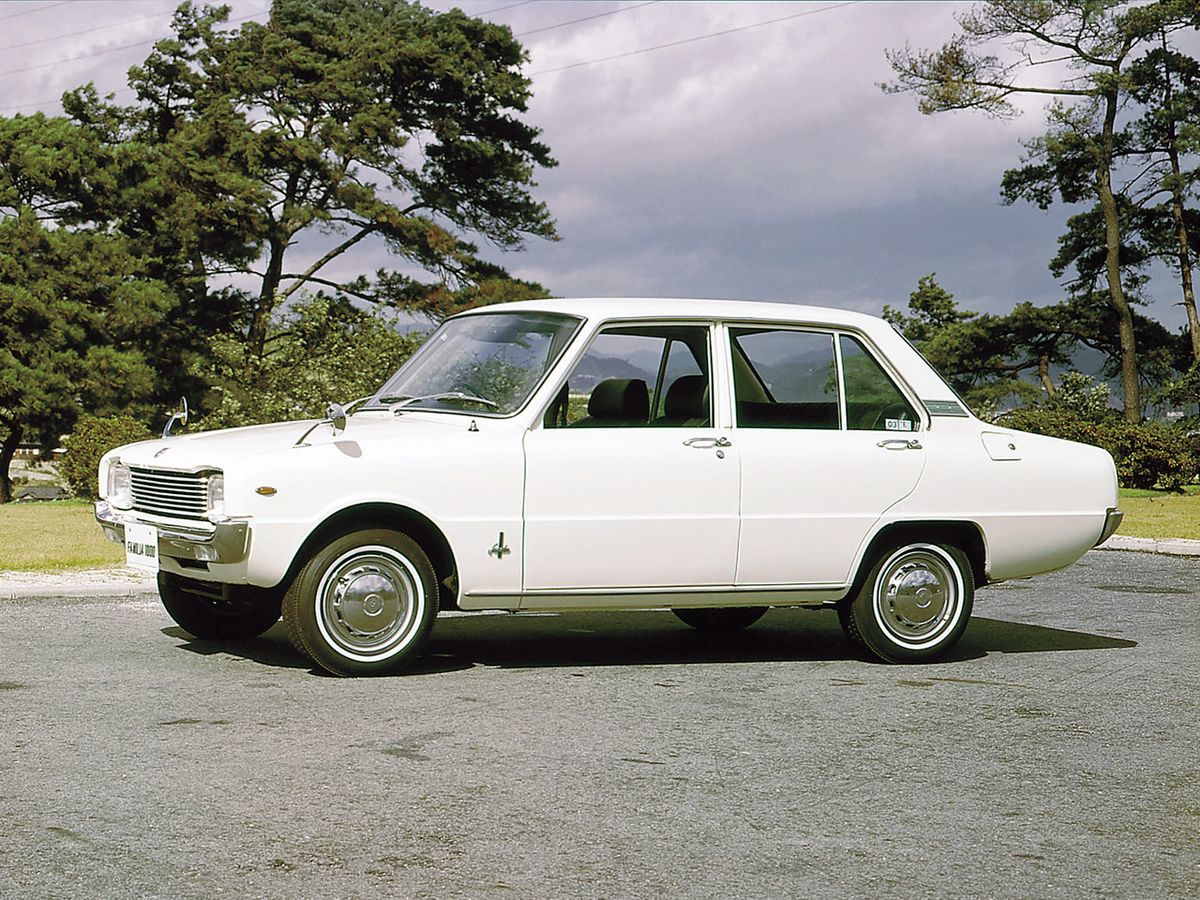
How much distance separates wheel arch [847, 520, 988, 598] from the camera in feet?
27.8

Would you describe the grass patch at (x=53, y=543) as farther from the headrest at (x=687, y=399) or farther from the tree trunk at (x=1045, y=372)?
the tree trunk at (x=1045, y=372)

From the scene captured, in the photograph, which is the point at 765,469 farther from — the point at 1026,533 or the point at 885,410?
the point at 1026,533

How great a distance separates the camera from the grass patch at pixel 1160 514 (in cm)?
1861

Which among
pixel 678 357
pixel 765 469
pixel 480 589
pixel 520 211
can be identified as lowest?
pixel 480 589

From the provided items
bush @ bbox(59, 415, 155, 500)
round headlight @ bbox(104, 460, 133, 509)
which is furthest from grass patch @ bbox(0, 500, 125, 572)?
bush @ bbox(59, 415, 155, 500)

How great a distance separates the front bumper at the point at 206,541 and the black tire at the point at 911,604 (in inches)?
130

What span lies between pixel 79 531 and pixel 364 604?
12216mm

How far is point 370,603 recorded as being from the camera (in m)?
7.59

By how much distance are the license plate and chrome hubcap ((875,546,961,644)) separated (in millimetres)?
3824

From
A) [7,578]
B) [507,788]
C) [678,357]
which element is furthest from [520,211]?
[507,788]

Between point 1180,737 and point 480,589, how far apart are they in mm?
3290

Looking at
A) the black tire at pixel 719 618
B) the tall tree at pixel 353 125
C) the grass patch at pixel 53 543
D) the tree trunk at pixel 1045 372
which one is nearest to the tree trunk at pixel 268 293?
the tall tree at pixel 353 125

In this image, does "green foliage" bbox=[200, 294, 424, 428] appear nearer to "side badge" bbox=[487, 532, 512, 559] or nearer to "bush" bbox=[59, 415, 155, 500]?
"bush" bbox=[59, 415, 155, 500]

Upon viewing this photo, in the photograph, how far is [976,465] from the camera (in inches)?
338
